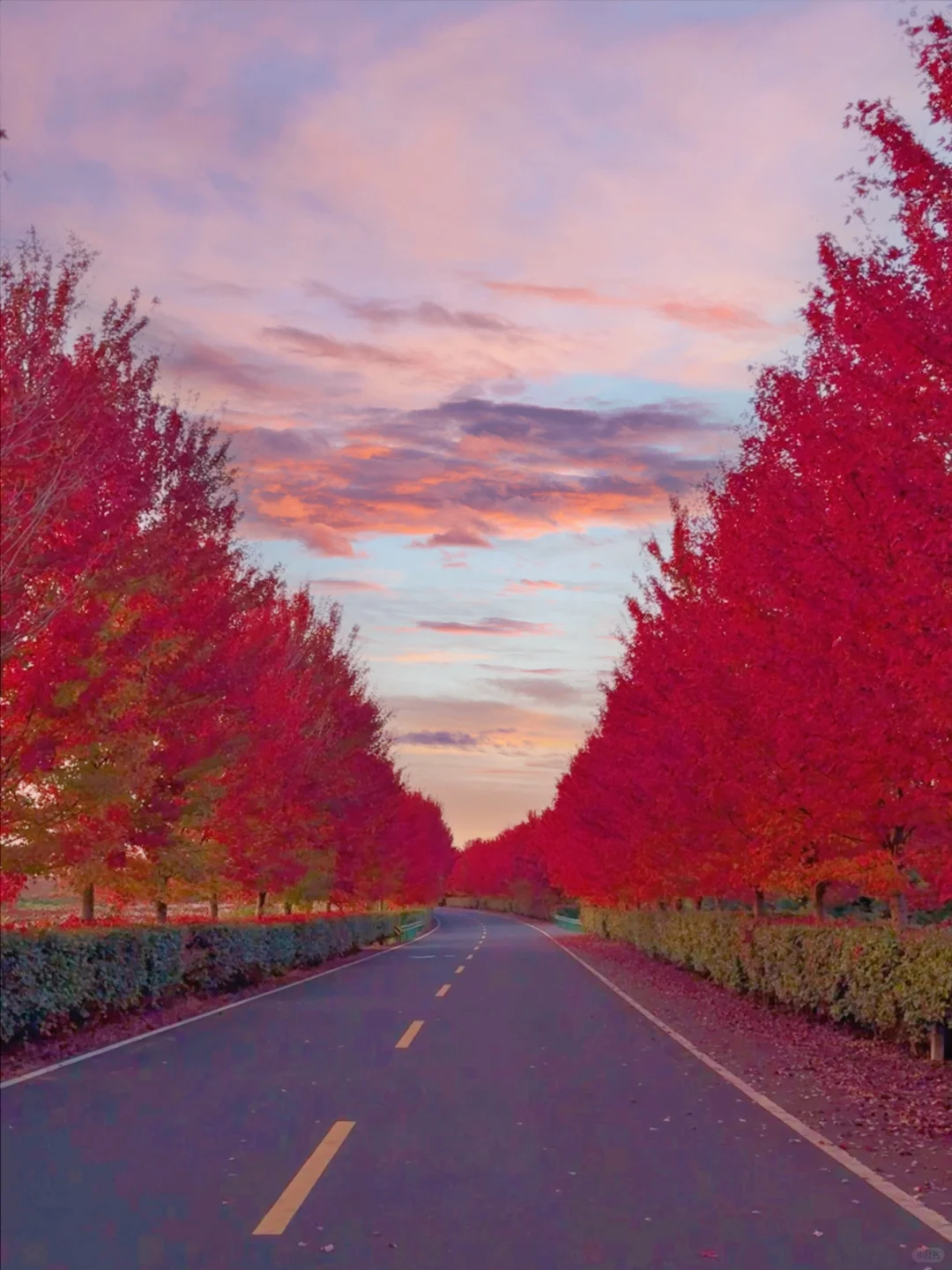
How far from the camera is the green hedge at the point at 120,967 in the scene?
13034 mm

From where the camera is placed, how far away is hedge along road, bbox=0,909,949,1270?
19.2 ft

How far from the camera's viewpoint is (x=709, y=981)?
26078mm

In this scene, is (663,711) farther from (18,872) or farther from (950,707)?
(950,707)

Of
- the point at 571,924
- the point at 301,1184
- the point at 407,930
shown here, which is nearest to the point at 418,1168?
the point at 301,1184

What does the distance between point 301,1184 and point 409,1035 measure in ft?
26.5

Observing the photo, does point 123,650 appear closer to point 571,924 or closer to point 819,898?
point 819,898

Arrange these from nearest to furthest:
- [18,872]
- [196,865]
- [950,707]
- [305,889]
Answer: [950,707] < [18,872] < [196,865] < [305,889]

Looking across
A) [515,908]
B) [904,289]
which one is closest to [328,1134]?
[904,289]

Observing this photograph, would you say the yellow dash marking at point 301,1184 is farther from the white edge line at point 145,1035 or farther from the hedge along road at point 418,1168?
the white edge line at point 145,1035

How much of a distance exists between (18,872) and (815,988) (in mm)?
10743

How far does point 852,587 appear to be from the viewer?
33.9 ft

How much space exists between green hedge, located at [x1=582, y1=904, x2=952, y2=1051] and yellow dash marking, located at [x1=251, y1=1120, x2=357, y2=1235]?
6649 millimetres

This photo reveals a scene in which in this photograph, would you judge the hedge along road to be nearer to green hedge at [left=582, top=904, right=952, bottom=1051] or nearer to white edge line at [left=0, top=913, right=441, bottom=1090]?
white edge line at [left=0, top=913, right=441, bottom=1090]

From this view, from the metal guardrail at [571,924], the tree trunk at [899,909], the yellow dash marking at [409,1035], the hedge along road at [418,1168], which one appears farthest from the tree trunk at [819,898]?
the metal guardrail at [571,924]
